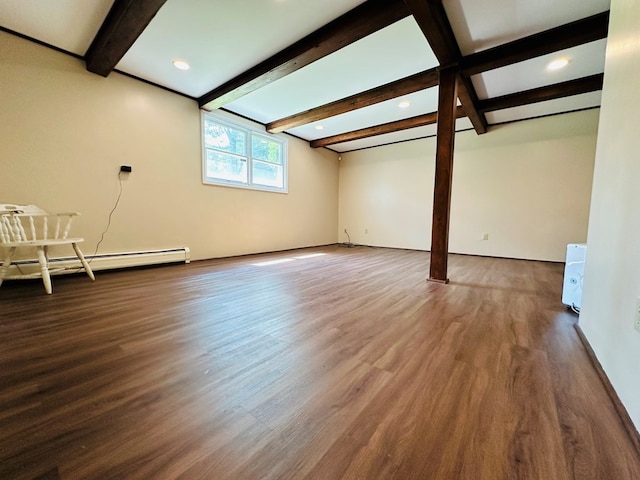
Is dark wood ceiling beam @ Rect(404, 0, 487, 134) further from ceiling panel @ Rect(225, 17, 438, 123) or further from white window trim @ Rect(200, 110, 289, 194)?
white window trim @ Rect(200, 110, 289, 194)

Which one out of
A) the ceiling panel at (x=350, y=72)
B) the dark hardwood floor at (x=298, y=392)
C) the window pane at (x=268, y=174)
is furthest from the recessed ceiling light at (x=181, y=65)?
the dark hardwood floor at (x=298, y=392)

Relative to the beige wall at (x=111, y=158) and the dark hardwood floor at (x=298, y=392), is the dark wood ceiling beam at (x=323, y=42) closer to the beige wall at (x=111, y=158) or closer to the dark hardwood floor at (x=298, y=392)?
the beige wall at (x=111, y=158)

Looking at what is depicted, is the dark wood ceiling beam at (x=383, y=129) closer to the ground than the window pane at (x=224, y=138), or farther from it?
farther from it

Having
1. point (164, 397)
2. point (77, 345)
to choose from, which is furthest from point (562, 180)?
point (77, 345)

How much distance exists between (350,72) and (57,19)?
2766 millimetres

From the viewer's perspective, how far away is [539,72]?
2.85 metres

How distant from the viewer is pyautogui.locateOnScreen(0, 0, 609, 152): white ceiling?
2.01 metres

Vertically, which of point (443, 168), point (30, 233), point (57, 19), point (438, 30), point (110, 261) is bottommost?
point (110, 261)

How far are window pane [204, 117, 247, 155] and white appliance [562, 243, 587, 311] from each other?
14.5ft

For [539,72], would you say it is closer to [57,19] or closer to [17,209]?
[57,19]

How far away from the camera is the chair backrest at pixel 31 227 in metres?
2.20

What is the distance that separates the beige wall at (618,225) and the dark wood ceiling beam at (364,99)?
1.69 meters

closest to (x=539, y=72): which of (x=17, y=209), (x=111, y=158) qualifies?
(x=111, y=158)

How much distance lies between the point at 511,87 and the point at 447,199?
199 cm
